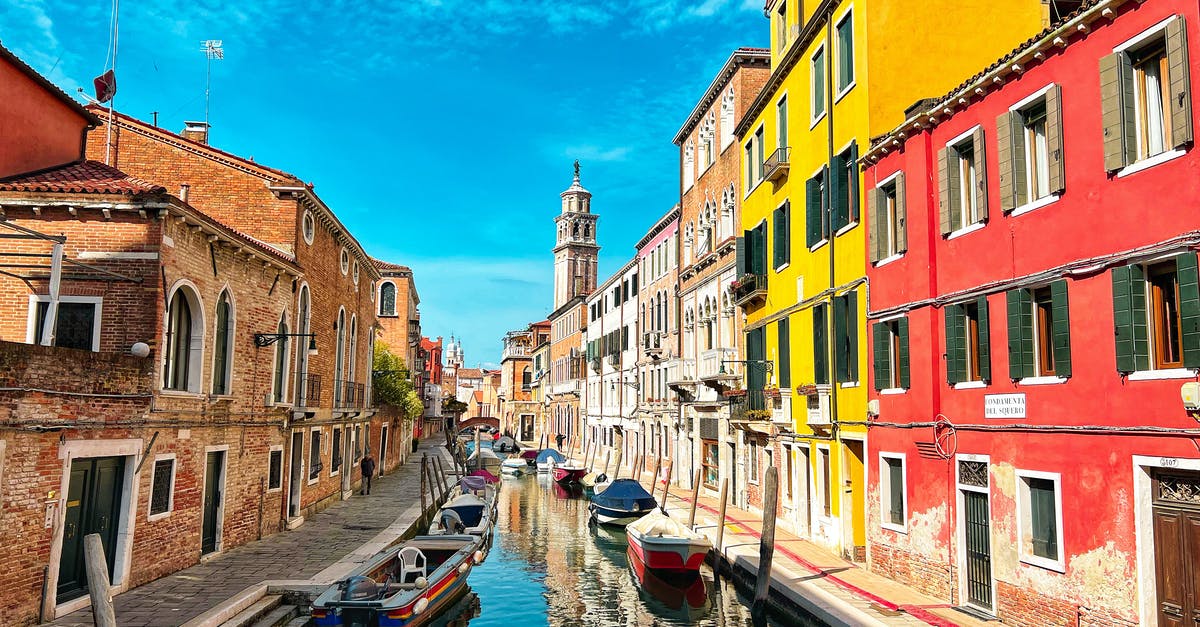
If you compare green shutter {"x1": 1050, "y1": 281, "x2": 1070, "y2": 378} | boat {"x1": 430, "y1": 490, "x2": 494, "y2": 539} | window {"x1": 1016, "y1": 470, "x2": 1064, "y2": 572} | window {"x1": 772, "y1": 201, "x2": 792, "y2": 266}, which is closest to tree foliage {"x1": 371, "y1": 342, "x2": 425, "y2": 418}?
boat {"x1": 430, "y1": 490, "x2": 494, "y2": 539}

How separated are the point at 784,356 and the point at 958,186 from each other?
7389mm

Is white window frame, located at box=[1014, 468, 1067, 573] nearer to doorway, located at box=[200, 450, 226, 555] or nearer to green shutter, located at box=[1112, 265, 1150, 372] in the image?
green shutter, located at box=[1112, 265, 1150, 372]

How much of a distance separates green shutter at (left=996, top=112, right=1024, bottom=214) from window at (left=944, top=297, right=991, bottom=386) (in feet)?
4.41

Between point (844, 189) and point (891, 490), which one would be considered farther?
point (844, 189)

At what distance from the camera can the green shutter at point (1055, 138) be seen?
9469mm

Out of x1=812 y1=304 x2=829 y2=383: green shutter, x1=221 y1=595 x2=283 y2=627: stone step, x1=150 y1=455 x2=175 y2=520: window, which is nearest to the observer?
x1=221 y1=595 x2=283 y2=627: stone step

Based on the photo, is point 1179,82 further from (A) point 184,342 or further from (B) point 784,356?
(A) point 184,342

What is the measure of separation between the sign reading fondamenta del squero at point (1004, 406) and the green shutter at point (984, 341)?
0.29 metres

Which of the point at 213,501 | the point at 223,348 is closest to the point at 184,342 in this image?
the point at 223,348

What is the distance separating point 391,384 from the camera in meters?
35.8

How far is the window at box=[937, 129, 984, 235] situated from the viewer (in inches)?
452

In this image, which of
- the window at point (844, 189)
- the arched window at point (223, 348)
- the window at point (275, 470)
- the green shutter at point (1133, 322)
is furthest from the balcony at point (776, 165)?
the window at point (275, 470)

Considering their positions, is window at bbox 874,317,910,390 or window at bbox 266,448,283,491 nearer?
window at bbox 874,317,910,390

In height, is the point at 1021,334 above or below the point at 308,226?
below
